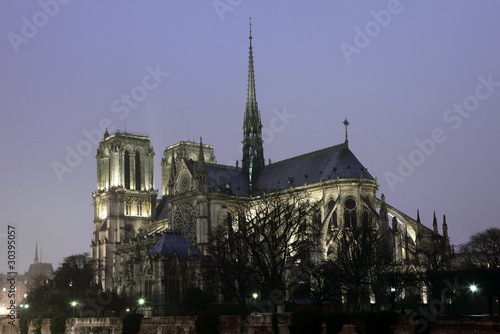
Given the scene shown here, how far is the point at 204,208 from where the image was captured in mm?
87562

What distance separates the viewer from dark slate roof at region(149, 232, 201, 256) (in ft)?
240

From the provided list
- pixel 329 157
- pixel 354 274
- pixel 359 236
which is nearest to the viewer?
pixel 354 274

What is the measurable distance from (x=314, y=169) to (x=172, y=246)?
22.2 m

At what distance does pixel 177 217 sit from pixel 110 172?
3688cm

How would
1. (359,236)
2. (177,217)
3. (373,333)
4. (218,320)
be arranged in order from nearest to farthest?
(373,333) < (218,320) < (359,236) < (177,217)

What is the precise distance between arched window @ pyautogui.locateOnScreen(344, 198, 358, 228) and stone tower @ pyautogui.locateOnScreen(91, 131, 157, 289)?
48.0 meters

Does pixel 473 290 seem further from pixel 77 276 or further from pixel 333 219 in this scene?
pixel 77 276

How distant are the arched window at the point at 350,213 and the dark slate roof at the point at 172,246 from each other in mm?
17675

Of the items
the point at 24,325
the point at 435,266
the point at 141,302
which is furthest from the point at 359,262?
the point at 24,325

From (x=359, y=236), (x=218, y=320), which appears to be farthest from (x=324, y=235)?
(x=218, y=320)

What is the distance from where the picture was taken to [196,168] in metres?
90.3

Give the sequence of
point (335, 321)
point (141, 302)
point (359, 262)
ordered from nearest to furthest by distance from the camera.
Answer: point (335, 321) → point (359, 262) → point (141, 302)

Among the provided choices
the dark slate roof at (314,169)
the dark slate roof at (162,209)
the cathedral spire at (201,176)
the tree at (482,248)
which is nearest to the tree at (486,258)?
the tree at (482,248)

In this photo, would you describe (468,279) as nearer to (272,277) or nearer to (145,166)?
(272,277)
